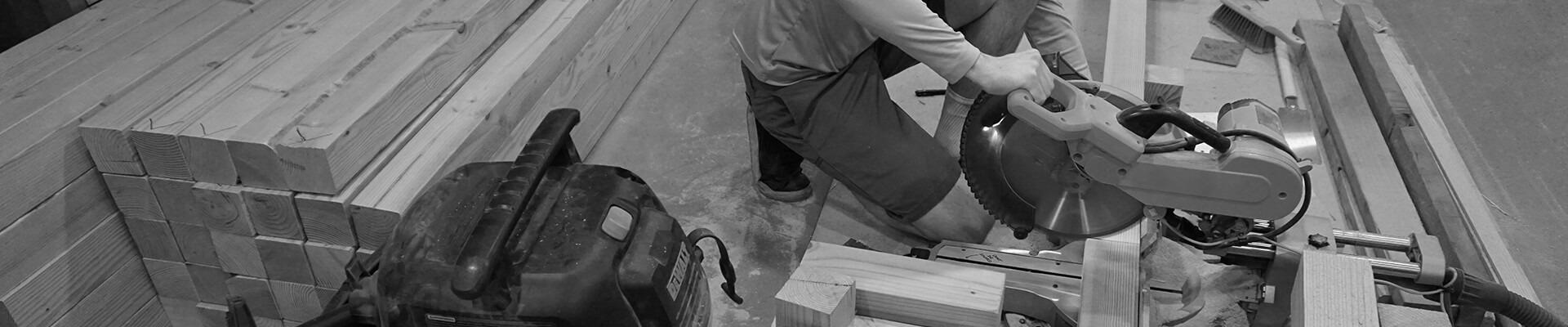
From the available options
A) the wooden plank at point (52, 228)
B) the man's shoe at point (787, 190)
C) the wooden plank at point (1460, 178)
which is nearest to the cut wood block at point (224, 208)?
the wooden plank at point (52, 228)

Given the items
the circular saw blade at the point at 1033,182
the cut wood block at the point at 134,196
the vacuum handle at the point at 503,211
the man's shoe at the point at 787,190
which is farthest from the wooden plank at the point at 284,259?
the circular saw blade at the point at 1033,182

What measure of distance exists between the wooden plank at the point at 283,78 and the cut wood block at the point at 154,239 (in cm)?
23

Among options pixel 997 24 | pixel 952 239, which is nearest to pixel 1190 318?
pixel 952 239

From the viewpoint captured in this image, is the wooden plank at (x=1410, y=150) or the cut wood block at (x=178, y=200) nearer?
the cut wood block at (x=178, y=200)

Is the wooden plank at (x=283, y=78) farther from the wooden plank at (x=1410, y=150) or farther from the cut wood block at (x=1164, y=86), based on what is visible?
the wooden plank at (x=1410, y=150)

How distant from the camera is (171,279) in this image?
7.46ft

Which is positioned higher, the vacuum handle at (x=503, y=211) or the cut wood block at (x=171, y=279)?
the vacuum handle at (x=503, y=211)

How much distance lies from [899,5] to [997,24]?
1.67ft

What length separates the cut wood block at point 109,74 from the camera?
198 cm

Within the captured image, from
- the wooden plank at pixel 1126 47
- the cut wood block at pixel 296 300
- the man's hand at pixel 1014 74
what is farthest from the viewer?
the wooden plank at pixel 1126 47

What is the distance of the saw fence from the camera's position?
1968 millimetres

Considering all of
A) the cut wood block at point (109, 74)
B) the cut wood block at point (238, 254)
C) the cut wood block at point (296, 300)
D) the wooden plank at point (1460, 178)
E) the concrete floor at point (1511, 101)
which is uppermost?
the cut wood block at point (109, 74)

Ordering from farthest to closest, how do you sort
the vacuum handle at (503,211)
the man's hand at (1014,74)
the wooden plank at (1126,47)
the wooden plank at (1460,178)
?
the wooden plank at (1126,47) → the wooden plank at (1460,178) → the man's hand at (1014,74) → the vacuum handle at (503,211)

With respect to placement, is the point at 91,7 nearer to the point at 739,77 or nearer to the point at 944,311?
the point at 739,77
